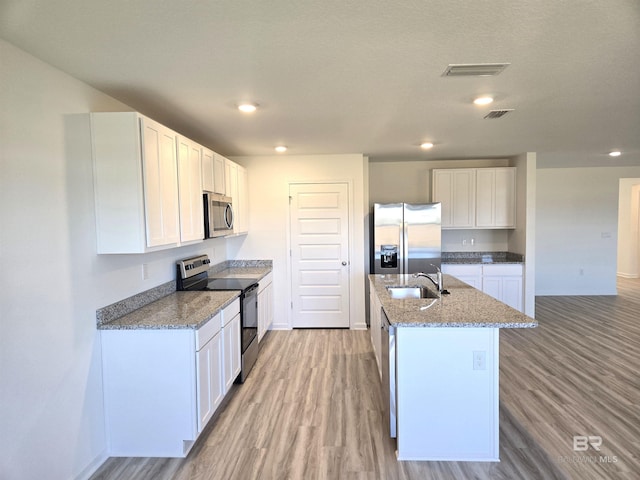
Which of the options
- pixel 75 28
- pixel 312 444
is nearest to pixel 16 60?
pixel 75 28

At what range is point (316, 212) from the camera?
5.02 m

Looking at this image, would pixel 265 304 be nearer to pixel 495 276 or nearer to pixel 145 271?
pixel 145 271

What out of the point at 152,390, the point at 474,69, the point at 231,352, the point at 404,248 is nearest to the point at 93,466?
the point at 152,390

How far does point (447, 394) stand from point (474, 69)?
2.01 metres

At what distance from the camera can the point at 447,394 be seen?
231 cm

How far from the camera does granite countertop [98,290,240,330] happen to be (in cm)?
234

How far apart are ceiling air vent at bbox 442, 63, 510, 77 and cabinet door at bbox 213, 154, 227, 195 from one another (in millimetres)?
2360

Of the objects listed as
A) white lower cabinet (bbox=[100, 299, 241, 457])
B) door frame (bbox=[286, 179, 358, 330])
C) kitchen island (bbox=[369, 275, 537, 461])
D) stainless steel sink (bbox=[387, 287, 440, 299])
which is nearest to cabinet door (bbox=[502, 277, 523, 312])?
door frame (bbox=[286, 179, 358, 330])

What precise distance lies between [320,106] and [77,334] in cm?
227

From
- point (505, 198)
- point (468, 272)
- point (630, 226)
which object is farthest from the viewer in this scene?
point (630, 226)

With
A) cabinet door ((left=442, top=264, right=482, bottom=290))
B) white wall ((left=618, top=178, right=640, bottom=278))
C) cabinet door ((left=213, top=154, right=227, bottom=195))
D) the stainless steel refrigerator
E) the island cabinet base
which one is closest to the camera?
the island cabinet base

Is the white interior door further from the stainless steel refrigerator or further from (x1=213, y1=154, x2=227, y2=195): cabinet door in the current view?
(x1=213, y1=154, x2=227, y2=195): cabinet door

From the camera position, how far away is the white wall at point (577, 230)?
22.7 feet

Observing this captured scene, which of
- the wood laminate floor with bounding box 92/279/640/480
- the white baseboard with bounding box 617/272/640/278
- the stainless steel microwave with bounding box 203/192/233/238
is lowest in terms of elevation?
the wood laminate floor with bounding box 92/279/640/480
